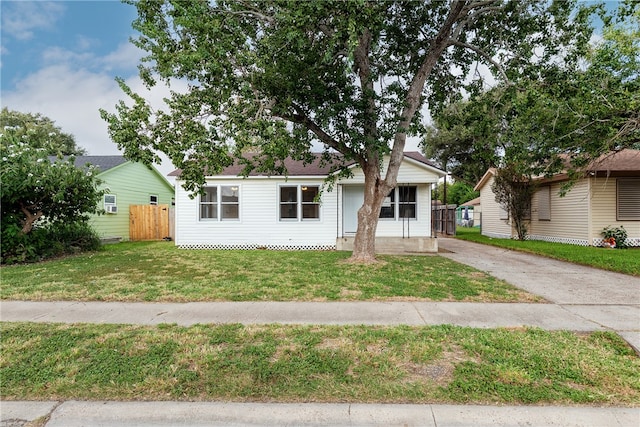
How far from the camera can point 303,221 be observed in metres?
13.1

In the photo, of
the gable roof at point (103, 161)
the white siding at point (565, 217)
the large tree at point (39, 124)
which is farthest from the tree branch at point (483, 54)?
the large tree at point (39, 124)

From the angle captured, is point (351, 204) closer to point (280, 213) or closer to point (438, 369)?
point (280, 213)

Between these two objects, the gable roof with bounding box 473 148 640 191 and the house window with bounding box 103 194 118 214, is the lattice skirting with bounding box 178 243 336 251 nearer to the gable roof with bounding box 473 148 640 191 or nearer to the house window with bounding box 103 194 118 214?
the house window with bounding box 103 194 118 214

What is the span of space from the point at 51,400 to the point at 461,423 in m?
3.28

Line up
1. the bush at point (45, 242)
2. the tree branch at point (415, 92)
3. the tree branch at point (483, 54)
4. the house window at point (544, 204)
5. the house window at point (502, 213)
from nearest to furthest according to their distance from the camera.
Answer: the tree branch at point (415, 92)
the tree branch at point (483, 54)
the bush at point (45, 242)
the house window at point (544, 204)
the house window at point (502, 213)

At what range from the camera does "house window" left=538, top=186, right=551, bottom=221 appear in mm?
15492

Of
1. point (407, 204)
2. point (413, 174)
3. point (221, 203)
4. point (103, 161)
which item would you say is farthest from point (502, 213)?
point (103, 161)

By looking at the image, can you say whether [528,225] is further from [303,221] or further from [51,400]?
[51,400]

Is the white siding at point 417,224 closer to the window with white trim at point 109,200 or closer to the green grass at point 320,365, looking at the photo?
the green grass at point 320,365

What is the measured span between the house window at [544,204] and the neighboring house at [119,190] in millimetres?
20234

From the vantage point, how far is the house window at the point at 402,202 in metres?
13.2

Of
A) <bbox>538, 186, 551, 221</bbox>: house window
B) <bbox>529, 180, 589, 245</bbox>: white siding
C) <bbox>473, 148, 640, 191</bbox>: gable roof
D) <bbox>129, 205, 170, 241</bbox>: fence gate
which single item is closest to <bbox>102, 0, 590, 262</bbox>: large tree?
<bbox>473, 148, 640, 191</bbox>: gable roof

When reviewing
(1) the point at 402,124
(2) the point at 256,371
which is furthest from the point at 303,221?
(2) the point at 256,371

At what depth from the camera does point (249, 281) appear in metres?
6.72
